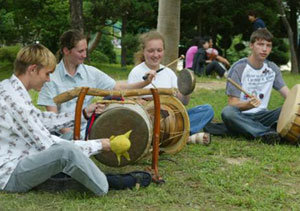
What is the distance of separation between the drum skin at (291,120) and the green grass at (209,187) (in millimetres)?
105

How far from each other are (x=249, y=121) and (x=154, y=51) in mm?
1223

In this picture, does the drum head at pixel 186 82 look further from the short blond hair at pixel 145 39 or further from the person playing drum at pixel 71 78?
the short blond hair at pixel 145 39

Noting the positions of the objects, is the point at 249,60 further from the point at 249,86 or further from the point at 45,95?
the point at 45,95

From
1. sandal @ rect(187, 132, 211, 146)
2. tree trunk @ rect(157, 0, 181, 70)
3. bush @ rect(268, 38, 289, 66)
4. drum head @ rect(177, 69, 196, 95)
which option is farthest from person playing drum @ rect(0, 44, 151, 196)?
bush @ rect(268, 38, 289, 66)

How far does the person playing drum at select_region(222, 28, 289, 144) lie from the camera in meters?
4.61

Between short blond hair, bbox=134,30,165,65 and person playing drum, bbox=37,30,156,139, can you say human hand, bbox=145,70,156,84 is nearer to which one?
person playing drum, bbox=37,30,156,139

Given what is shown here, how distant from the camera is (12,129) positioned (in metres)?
2.80

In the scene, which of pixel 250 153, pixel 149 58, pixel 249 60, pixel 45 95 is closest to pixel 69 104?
pixel 45 95

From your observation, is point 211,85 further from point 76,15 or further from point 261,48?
point 261,48

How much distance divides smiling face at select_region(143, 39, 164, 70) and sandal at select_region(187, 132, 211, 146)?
0.79 metres

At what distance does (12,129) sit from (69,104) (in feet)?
3.28

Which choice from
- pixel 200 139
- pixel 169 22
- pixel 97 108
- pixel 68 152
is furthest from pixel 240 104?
pixel 169 22

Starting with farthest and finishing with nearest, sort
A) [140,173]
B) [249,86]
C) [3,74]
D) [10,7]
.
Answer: [10,7] → [3,74] → [249,86] → [140,173]

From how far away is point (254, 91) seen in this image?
4.71m
